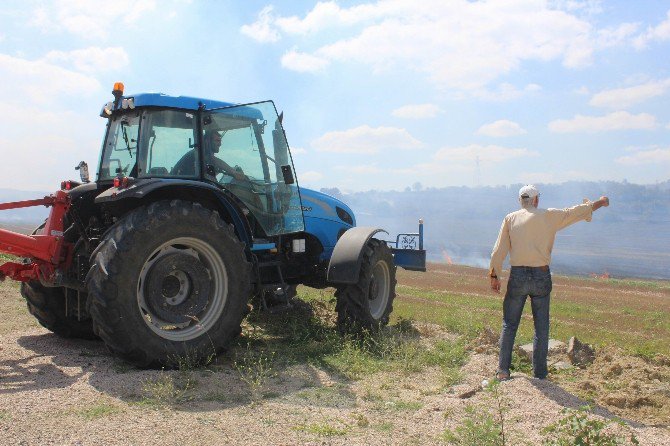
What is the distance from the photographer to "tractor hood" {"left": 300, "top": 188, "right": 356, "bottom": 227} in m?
8.63

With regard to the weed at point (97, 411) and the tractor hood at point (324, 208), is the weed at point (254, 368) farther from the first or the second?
the tractor hood at point (324, 208)

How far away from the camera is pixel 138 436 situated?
13.4 feet

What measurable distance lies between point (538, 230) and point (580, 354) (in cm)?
193

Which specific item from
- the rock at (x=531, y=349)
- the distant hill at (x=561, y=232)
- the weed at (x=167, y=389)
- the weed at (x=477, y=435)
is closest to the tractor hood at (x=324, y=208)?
the rock at (x=531, y=349)

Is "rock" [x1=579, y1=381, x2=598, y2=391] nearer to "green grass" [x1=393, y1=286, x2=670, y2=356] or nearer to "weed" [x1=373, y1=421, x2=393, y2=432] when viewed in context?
"green grass" [x1=393, y1=286, x2=670, y2=356]

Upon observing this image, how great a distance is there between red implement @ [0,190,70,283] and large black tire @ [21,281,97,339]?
1.82 ft

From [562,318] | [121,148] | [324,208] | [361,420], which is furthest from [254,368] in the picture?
[562,318]

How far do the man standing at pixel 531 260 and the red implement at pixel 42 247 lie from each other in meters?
4.47

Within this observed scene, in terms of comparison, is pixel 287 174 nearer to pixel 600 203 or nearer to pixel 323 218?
pixel 323 218

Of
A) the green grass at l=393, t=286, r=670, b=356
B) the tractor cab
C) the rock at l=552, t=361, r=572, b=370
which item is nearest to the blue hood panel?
the tractor cab

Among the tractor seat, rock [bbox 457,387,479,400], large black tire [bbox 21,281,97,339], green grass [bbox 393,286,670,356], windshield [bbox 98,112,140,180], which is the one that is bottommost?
green grass [bbox 393,286,670,356]

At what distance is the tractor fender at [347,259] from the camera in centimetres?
→ 768

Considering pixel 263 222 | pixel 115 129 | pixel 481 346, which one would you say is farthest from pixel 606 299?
pixel 115 129

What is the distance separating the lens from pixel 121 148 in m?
7.10
